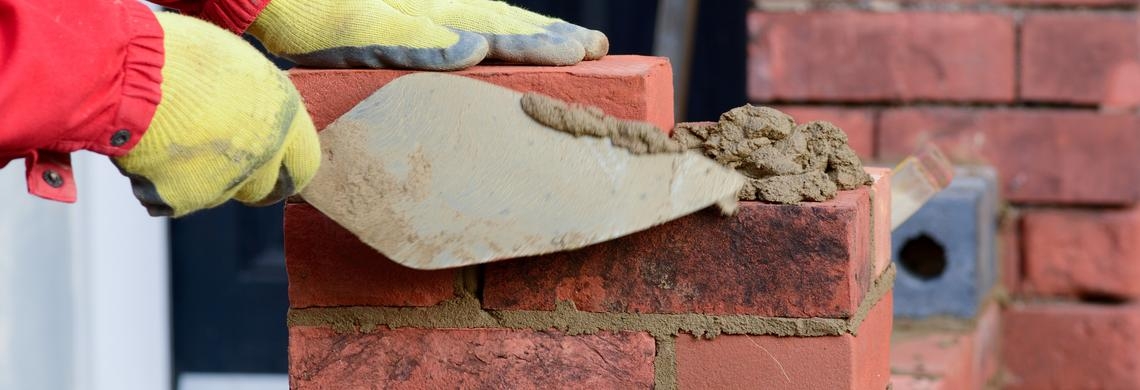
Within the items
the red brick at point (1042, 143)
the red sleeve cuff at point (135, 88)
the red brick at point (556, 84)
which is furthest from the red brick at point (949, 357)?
the red sleeve cuff at point (135, 88)

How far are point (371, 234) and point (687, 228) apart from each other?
0.29 meters

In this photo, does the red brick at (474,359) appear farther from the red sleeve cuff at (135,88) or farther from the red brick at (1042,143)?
the red brick at (1042,143)

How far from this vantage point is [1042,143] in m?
2.32

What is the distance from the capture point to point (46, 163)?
3.44 feet

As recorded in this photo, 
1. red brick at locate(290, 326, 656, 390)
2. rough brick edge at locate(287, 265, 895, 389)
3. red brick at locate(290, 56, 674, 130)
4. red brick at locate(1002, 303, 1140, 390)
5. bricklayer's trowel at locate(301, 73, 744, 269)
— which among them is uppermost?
red brick at locate(290, 56, 674, 130)

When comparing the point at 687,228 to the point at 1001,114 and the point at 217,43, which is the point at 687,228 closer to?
the point at 217,43

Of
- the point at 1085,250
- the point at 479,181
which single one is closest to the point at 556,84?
the point at 479,181

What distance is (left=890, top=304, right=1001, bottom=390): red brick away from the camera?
6.16ft

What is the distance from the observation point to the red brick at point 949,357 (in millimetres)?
1879

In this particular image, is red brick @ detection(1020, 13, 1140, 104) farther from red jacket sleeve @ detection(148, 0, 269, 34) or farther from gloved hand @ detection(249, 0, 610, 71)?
red jacket sleeve @ detection(148, 0, 269, 34)

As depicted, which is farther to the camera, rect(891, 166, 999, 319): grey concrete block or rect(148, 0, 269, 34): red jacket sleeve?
rect(891, 166, 999, 319): grey concrete block

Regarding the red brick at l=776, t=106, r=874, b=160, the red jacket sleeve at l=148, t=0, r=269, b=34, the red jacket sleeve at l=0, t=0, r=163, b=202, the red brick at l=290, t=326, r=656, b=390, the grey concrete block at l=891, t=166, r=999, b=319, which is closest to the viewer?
the red jacket sleeve at l=0, t=0, r=163, b=202

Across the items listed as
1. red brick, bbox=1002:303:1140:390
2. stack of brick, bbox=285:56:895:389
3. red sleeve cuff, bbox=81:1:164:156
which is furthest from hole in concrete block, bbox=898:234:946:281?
red sleeve cuff, bbox=81:1:164:156

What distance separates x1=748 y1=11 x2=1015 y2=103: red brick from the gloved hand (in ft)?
3.18
